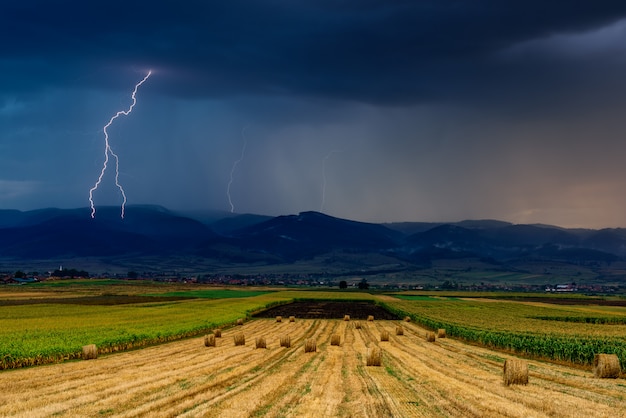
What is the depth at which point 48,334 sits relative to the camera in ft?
133

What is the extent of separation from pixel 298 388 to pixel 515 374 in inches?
340

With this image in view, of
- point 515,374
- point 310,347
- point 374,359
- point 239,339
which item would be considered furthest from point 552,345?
point 239,339

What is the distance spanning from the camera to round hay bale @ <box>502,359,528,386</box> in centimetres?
2381

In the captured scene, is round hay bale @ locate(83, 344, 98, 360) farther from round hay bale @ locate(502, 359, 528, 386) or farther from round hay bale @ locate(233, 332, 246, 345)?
round hay bale @ locate(502, 359, 528, 386)

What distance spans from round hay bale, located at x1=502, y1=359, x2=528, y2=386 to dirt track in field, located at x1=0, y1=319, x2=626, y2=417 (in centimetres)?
41

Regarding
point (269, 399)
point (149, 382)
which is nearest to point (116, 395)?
point (149, 382)

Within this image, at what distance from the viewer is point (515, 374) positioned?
23.8 m

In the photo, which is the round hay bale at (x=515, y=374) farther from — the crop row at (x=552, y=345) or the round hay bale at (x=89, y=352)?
the round hay bale at (x=89, y=352)

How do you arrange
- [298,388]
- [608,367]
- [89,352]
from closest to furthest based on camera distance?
[298,388], [608,367], [89,352]

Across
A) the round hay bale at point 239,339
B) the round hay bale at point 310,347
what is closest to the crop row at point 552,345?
the round hay bale at point 310,347

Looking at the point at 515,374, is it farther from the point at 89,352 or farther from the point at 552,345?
the point at 89,352

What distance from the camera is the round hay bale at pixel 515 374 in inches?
938

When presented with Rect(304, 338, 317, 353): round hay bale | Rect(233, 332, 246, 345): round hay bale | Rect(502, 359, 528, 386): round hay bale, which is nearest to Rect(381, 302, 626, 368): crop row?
Rect(502, 359, 528, 386): round hay bale

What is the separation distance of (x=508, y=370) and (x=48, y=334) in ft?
101
